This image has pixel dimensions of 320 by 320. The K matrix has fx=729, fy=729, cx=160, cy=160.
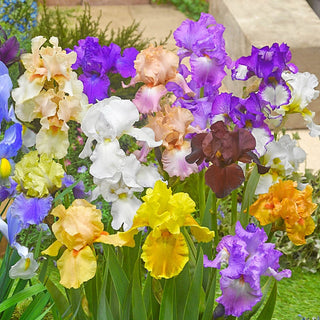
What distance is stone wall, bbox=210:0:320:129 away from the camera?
5.05 m

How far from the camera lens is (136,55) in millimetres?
2072

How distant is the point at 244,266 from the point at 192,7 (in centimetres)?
597

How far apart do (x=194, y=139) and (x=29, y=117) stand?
431 mm

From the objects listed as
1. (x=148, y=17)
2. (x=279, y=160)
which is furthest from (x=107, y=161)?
(x=148, y=17)

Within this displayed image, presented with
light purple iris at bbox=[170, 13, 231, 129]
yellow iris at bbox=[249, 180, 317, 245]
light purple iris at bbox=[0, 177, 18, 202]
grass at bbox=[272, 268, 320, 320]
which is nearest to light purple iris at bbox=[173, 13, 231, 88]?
light purple iris at bbox=[170, 13, 231, 129]

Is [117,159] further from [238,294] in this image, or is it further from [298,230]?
[298,230]

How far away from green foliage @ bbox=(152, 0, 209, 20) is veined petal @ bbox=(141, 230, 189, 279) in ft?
19.1

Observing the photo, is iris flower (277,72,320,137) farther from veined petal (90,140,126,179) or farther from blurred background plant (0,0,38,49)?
blurred background plant (0,0,38,49)

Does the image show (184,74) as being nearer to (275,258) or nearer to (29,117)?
(29,117)

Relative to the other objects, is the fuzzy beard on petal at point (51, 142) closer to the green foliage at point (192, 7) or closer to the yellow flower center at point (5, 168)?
the yellow flower center at point (5, 168)

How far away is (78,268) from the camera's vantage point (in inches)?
66.7

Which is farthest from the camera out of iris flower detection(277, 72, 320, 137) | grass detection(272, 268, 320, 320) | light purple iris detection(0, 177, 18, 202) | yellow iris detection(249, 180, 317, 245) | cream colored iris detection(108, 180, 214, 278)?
grass detection(272, 268, 320, 320)

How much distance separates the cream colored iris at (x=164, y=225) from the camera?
1.64 meters

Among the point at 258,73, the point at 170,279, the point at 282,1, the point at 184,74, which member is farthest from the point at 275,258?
the point at 282,1
